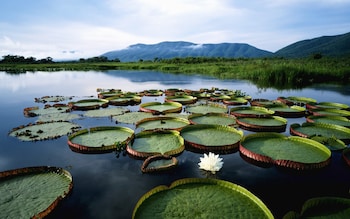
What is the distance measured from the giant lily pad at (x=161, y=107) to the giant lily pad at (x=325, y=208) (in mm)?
5173

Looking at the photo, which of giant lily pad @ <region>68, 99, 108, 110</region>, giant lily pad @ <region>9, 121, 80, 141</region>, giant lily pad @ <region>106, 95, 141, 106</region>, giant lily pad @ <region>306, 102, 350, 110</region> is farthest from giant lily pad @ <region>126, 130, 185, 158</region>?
giant lily pad @ <region>306, 102, 350, 110</region>

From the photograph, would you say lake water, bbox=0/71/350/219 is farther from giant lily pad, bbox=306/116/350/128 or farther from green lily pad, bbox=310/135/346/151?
giant lily pad, bbox=306/116/350/128

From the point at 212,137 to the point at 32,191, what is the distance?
3.32m

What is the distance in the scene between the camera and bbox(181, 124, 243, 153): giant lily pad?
4582 millimetres

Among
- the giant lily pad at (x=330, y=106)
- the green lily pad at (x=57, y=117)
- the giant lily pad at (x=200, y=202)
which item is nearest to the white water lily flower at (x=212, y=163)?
the giant lily pad at (x=200, y=202)

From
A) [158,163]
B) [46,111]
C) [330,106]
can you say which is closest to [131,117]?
[46,111]

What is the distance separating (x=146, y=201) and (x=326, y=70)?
18348mm

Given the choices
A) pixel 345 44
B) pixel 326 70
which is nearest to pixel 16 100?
pixel 326 70

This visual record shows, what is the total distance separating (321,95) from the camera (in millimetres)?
11375

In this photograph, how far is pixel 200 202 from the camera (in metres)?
2.83

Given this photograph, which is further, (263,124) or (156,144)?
(263,124)

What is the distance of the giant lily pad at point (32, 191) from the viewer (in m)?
2.71

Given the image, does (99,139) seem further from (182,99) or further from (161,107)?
(182,99)

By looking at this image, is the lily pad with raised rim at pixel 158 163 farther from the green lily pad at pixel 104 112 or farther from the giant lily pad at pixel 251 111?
the green lily pad at pixel 104 112
